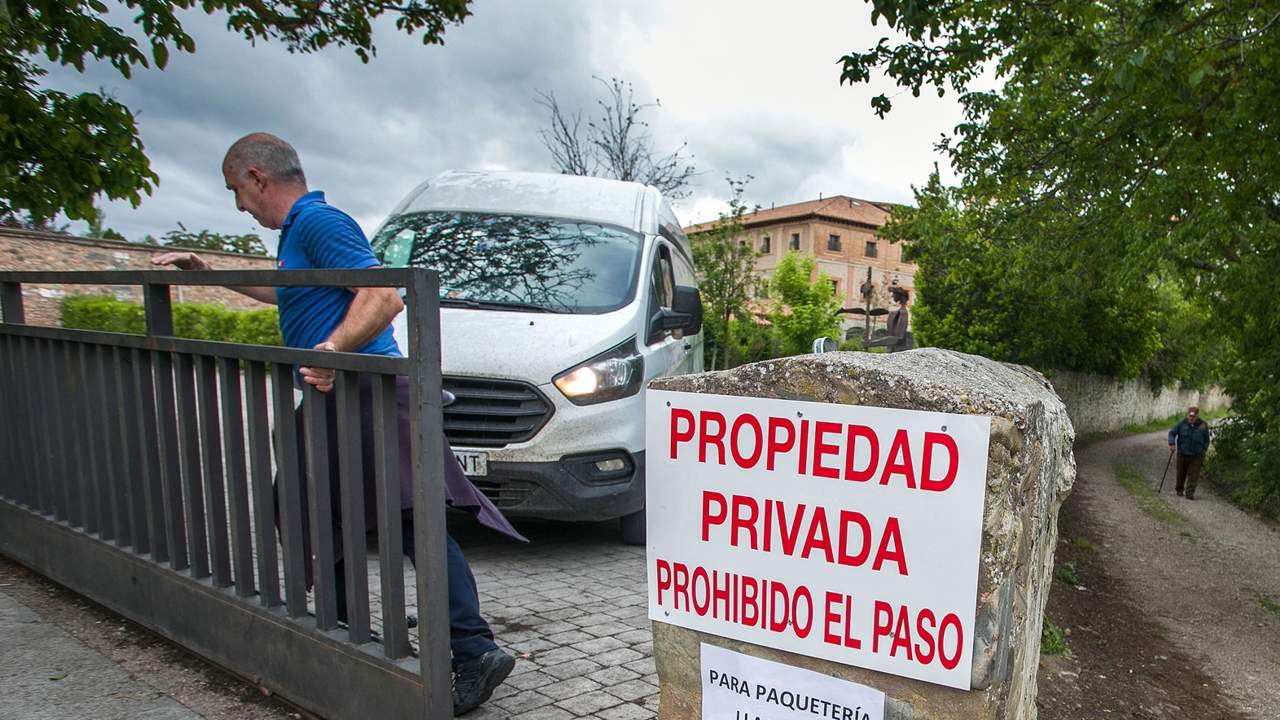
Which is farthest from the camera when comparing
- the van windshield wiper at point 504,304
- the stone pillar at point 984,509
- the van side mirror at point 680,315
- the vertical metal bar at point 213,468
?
the van side mirror at point 680,315

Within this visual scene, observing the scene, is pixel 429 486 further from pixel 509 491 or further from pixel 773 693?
pixel 509 491

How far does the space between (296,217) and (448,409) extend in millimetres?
1904

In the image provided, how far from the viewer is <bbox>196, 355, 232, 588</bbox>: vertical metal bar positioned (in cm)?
326

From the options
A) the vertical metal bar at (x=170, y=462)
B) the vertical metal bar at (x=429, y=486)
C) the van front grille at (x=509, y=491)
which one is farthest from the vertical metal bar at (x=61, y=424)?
the vertical metal bar at (x=429, y=486)

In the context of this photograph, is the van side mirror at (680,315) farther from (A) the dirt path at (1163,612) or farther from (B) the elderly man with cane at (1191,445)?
(B) the elderly man with cane at (1191,445)

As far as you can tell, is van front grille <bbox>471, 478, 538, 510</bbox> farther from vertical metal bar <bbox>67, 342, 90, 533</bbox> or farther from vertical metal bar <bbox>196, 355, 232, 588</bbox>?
vertical metal bar <bbox>67, 342, 90, 533</bbox>

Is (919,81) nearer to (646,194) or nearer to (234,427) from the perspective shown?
(646,194)

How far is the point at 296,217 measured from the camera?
3094mm

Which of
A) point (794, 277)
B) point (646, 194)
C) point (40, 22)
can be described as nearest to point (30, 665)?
point (40, 22)

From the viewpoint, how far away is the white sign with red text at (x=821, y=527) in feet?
6.13

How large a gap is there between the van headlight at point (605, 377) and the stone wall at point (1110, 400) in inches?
817

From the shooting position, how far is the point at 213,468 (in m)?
3.32

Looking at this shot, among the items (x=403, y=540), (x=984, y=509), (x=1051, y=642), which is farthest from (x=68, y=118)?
(x=1051, y=642)

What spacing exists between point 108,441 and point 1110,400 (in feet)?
124
